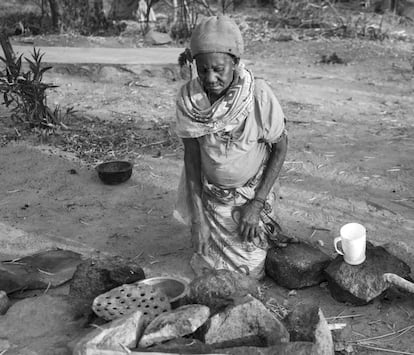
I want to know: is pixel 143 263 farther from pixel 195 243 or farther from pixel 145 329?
pixel 145 329

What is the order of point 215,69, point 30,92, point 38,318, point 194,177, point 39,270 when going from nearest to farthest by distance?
point 38,318 < point 215,69 < point 194,177 < point 39,270 < point 30,92

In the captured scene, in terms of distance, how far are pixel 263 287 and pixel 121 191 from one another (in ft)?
5.98

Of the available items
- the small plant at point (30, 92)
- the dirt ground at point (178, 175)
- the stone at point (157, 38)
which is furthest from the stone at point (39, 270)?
the stone at point (157, 38)

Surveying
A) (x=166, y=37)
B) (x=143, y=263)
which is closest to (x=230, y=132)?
(x=143, y=263)

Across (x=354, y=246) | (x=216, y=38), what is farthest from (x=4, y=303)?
(x=354, y=246)

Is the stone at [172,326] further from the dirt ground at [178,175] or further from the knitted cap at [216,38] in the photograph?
the knitted cap at [216,38]

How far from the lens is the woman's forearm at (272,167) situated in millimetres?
3495

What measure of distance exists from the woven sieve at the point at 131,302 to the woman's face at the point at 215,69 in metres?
1.13

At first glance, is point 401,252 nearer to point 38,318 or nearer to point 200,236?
point 200,236

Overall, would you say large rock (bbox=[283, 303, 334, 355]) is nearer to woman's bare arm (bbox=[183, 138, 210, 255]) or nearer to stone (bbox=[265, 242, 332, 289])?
stone (bbox=[265, 242, 332, 289])

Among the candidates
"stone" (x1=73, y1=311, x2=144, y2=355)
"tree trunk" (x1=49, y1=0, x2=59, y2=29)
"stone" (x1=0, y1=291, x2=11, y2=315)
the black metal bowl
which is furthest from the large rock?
"tree trunk" (x1=49, y1=0, x2=59, y2=29)

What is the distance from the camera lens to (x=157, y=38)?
34.3ft

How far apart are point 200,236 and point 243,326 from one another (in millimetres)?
1035

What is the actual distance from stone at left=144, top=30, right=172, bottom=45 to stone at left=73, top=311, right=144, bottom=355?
823 cm
